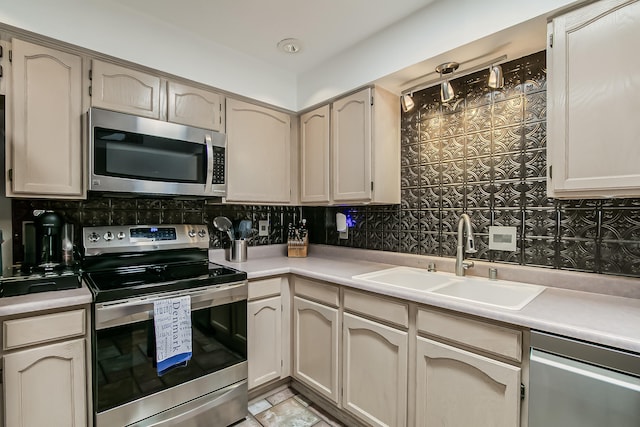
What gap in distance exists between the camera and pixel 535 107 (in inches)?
61.1

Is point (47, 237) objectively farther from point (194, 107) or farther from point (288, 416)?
point (288, 416)

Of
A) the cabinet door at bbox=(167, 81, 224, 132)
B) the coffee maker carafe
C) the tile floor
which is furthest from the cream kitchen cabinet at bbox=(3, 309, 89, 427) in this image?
the cabinet door at bbox=(167, 81, 224, 132)

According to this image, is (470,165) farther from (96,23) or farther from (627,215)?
(96,23)

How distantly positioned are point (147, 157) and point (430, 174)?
172 cm

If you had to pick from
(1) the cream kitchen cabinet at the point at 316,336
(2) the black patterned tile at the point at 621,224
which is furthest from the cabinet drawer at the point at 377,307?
(2) the black patterned tile at the point at 621,224

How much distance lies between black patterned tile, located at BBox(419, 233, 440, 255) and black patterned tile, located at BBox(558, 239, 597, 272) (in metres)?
0.63

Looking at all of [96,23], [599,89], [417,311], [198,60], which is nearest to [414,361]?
[417,311]

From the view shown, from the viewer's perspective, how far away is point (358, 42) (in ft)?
6.53

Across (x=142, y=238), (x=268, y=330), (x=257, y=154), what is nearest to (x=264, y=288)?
(x=268, y=330)

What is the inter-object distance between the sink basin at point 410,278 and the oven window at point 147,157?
1201 millimetres

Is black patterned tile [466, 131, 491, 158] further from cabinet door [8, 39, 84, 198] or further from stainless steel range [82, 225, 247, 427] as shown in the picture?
cabinet door [8, 39, 84, 198]

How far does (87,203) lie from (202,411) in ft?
4.46

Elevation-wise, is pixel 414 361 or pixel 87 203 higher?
pixel 87 203

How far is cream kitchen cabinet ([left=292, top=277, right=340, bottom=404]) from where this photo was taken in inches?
69.5
